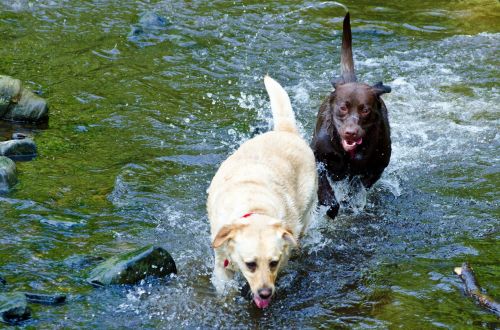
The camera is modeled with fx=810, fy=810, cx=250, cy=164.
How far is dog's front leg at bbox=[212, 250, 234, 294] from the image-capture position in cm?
584

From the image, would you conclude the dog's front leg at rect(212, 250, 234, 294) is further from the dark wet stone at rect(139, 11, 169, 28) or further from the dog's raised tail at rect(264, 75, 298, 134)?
the dark wet stone at rect(139, 11, 169, 28)

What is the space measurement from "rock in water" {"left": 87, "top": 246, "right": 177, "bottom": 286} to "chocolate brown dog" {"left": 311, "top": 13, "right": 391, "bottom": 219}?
76.9 inches

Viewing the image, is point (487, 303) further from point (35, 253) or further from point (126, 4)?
point (126, 4)

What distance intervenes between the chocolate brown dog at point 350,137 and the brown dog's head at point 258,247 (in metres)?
1.81

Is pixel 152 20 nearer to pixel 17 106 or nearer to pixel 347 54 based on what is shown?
pixel 17 106

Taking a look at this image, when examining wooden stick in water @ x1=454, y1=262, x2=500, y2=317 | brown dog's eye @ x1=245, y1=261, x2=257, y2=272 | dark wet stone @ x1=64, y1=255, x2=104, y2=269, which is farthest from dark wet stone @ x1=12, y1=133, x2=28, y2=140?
wooden stick in water @ x1=454, y1=262, x2=500, y2=317

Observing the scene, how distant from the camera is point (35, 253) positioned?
630 cm

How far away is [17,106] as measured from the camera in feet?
29.6

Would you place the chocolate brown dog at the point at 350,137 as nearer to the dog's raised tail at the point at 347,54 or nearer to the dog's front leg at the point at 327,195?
the dog's front leg at the point at 327,195

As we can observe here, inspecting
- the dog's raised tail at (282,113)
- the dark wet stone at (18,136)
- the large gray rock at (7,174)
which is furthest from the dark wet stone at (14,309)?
the dark wet stone at (18,136)

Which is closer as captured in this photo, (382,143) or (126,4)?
(382,143)

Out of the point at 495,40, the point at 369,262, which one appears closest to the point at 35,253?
the point at 369,262

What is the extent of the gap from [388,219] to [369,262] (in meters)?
0.93

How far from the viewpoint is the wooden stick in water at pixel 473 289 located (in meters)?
5.75
